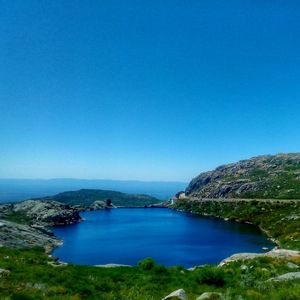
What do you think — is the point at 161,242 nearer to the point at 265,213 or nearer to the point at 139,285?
the point at 265,213

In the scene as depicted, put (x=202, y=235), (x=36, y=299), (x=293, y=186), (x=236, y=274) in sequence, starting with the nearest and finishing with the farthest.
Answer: (x=36, y=299), (x=236, y=274), (x=202, y=235), (x=293, y=186)

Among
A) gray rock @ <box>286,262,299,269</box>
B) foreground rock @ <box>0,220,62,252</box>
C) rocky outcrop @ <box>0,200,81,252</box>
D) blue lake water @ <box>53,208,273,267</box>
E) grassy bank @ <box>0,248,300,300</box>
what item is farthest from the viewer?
rocky outcrop @ <box>0,200,81,252</box>

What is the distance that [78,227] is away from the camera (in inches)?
4872

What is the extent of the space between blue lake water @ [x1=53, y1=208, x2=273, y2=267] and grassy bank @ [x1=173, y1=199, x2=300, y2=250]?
15.0ft

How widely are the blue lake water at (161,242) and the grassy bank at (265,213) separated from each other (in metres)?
4.57

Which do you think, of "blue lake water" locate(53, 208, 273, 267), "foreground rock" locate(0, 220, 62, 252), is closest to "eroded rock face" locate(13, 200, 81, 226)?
"blue lake water" locate(53, 208, 273, 267)

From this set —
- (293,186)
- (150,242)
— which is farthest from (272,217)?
(293,186)

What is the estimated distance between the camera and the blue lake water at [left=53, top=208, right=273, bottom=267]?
227 feet

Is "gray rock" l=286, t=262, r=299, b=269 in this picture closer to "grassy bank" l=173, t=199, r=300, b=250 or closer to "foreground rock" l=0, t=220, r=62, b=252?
"foreground rock" l=0, t=220, r=62, b=252

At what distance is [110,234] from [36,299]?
9639cm

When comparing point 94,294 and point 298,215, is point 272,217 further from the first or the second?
point 94,294

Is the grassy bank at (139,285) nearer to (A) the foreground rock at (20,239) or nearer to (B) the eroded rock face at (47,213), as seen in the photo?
(A) the foreground rock at (20,239)

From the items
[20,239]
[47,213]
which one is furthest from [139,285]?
[47,213]

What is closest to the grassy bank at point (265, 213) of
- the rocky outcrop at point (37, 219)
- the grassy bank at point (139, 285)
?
the rocky outcrop at point (37, 219)
